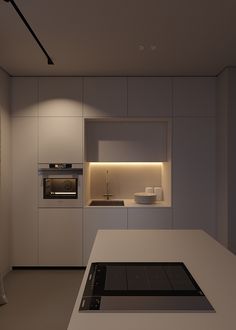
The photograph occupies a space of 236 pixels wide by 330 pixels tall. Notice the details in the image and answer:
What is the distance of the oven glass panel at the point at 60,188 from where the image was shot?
14.9 feet

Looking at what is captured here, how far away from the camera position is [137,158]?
4.80 meters

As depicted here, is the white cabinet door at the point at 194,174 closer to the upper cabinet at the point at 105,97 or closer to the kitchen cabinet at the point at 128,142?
the kitchen cabinet at the point at 128,142

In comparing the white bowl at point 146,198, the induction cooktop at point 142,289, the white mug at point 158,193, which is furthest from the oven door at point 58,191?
the induction cooktop at point 142,289

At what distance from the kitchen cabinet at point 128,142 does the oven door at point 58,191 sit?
0.42 m

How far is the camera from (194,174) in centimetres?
454

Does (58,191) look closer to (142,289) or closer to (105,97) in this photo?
(105,97)

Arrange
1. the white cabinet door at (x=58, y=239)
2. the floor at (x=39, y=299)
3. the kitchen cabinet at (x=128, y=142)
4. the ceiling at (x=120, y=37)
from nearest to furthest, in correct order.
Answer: the ceiling at (x=120, y=37) < the floor at (x=39, y=299) < the white cabinet door at (x=58, y=239) < the kitchen cabinet at (x=128, y=142)

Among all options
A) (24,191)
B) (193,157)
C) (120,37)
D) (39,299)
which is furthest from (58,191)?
(120,37)

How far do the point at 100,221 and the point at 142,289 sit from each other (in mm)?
3230

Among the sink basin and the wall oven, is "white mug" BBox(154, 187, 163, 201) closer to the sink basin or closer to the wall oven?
the sink basin

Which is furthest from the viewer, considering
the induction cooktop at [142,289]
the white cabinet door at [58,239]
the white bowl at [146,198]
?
the white bowl at [146,198]

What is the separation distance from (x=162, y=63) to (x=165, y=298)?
328cm

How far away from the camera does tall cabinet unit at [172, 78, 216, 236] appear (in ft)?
14.9

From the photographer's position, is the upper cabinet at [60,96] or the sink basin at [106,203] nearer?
the upper cabinet at [60,96]
